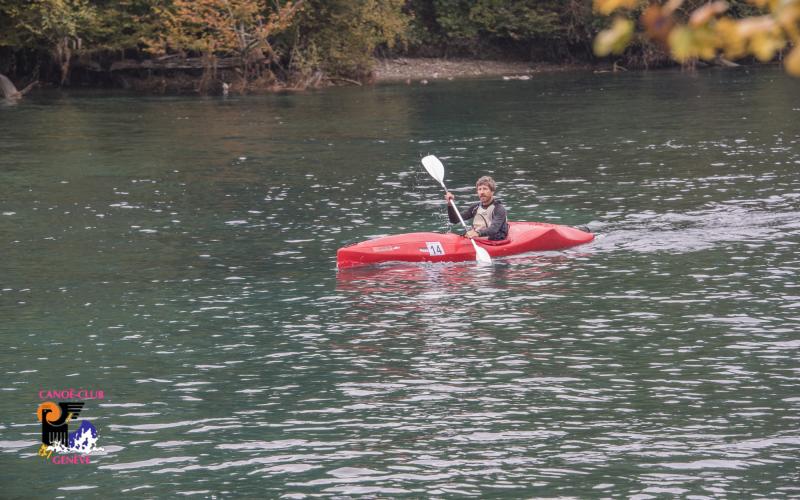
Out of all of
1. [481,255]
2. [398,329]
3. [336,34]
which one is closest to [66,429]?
[398,329]

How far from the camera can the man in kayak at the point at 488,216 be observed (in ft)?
56.0

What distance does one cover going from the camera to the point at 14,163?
1137 inches

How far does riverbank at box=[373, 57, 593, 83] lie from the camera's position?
59.5m

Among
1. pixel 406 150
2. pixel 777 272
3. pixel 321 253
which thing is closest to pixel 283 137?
pixel 406 150

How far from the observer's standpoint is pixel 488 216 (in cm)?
1745

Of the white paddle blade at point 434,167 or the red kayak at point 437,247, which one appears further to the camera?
the white paddle blade at point 434,167

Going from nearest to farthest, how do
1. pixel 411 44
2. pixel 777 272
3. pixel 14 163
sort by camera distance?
pixel 777 272, pixel 14 163, pixel 411 44

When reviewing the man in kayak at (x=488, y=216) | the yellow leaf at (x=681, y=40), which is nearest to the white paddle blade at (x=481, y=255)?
the man in kayak at (x=488, y=216)

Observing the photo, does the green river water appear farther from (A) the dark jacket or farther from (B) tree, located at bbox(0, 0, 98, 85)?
(B) tree, located at bbox(0, 0, 98, 85)

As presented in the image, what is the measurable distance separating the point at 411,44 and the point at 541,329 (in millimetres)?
51764

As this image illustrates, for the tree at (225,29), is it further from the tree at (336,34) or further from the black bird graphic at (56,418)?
the black bird graphic at (56,418)

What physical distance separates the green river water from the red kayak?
0.69 ft

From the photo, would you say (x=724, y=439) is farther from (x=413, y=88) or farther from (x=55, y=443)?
(x=413, y=88)

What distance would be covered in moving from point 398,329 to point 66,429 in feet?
13.8
